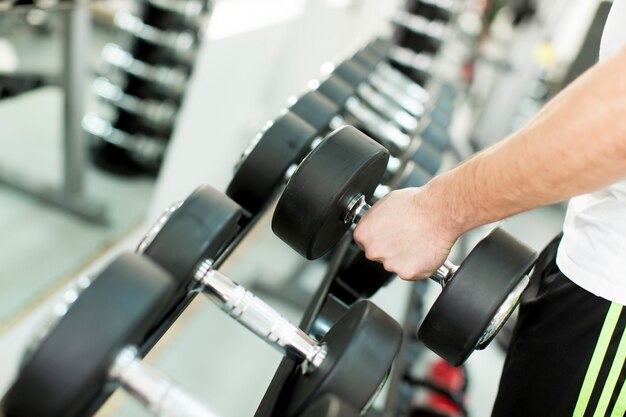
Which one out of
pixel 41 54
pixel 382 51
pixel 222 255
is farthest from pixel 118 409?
pixel 41 54

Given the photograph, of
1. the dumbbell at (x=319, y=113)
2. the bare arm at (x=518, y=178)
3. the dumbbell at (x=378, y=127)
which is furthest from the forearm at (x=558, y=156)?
the dumbbell at (x=378, y=127)

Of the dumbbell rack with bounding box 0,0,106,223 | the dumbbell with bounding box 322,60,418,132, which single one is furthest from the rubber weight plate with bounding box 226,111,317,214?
the dumbbell rack with bounding box 0,0,106,223

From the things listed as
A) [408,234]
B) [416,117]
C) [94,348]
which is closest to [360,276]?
[408,234]

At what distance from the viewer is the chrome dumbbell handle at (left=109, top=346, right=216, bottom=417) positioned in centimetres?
57

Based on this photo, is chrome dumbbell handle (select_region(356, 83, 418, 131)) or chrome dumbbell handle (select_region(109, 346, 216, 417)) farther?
chrome dumbbell handle (select_region(356, 83, 418, 131))

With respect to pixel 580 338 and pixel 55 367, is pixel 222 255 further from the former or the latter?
pixel 580 338

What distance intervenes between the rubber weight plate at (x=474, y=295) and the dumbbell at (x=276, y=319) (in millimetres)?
102

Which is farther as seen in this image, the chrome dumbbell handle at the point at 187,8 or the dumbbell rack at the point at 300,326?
the chrome dumbbell handle at the point at 187,8

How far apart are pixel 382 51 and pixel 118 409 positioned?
1.31 metres

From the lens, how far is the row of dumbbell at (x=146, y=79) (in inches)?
88.1

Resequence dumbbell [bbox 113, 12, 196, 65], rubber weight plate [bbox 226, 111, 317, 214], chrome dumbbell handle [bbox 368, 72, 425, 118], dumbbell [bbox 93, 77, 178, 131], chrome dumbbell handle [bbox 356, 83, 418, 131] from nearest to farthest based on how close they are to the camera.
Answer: rubber weight plate [bbox 226, 111, 317, 214] → chrome dumbbell handle [bbox 356, 83, 418, 131] → chrome dumbbell handle [bbox 368, 72, 425, 118] → dumbbell [bbox 113, 12, 196, 65] → dumbbell [bbox 93, 77, 178, 131]

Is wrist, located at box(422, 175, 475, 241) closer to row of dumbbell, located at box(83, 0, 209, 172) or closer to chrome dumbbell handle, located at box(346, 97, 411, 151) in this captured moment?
chrome dumbbell handle, located at box(346, 97, 411, 151)

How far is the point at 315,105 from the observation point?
1103mm

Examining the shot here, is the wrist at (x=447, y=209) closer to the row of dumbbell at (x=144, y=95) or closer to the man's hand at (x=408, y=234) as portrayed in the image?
the man's hand at (x=408, y=234)
